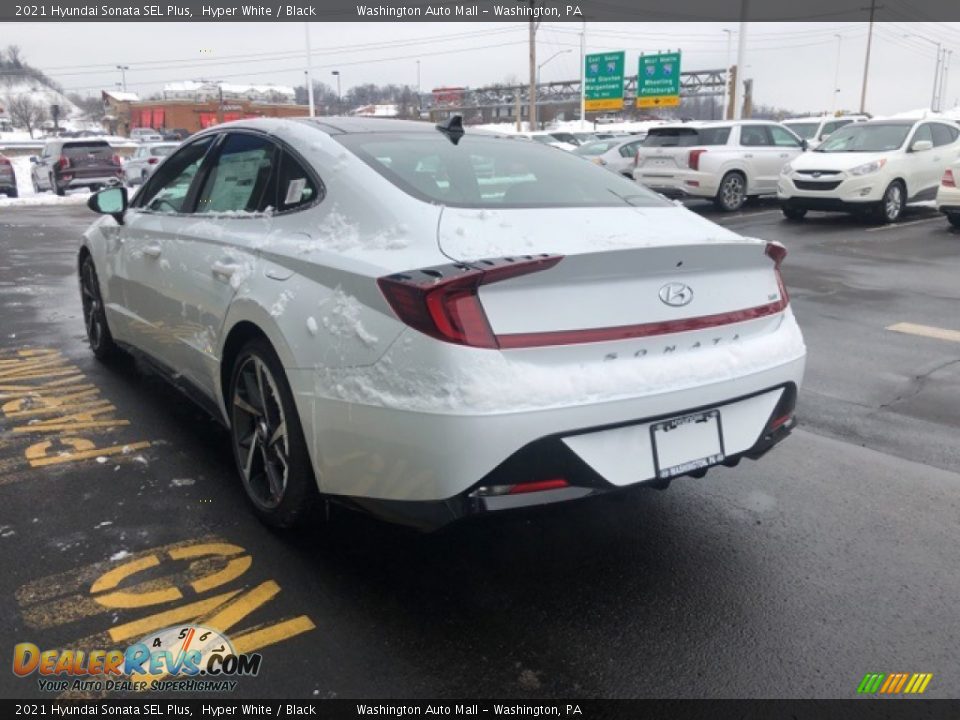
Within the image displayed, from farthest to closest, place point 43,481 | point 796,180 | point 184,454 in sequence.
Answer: point 796,180 < point 184,454 < point 43,481

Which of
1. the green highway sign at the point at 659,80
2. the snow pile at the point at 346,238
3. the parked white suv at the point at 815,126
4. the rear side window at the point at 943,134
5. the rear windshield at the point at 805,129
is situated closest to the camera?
the snow pile at the point at 346,238

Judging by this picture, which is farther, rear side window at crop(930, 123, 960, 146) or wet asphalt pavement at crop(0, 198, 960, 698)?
rear side window at crop(930, 123, 960, 146)

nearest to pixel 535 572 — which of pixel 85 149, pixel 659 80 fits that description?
pixel 85 149

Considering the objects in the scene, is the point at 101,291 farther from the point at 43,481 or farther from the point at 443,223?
the point at 443,223

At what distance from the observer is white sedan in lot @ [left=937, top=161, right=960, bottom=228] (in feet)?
38.5

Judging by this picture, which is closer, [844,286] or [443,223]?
[443,223]

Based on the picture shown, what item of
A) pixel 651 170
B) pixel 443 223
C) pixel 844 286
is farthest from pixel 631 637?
pixel 651 170

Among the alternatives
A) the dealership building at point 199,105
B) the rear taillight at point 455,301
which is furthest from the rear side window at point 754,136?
the dealership building at point 199,105

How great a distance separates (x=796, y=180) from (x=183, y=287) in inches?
461

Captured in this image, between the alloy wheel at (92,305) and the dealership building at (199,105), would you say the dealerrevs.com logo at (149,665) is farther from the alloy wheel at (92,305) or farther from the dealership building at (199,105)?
the dealership building at (199,105)

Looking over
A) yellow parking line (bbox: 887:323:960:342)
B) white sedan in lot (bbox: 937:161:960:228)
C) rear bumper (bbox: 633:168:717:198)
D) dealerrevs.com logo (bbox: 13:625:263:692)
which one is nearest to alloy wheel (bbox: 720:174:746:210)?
rear bumper (bbox: 633:168:717:198)

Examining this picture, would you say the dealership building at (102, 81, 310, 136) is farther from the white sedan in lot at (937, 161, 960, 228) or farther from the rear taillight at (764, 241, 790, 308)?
the rear taillight at (764, 241, 790, 308)

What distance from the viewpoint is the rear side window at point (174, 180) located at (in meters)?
4.11

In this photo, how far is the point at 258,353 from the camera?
9.92 feet
